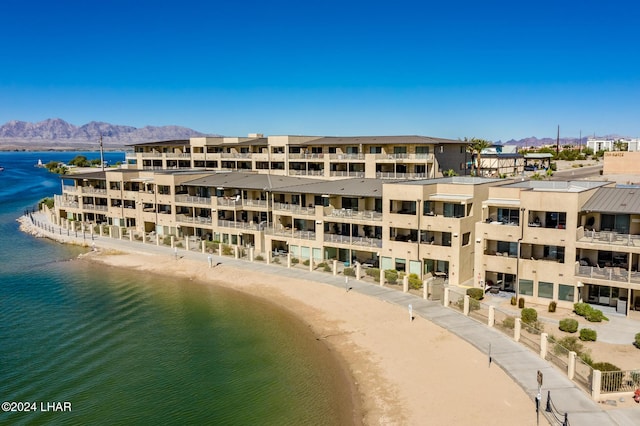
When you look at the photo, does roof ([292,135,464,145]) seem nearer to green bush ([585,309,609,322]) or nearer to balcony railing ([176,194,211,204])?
balcony railing ([176,194,211,204])

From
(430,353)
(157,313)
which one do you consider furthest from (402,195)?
(157,313)

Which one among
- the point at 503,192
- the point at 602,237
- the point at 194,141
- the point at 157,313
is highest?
the point at 194,141

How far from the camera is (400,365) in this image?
2956 cm

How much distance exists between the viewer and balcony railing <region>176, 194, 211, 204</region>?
6333cm

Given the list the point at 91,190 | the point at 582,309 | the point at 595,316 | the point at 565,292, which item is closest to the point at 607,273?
the point at 565,292

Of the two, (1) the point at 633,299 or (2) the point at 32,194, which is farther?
(2) the point at 32,194

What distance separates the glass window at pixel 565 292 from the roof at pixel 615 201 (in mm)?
6055

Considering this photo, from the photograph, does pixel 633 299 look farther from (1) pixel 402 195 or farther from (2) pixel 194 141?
(2) pixel 194 141

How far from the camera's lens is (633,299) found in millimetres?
36594

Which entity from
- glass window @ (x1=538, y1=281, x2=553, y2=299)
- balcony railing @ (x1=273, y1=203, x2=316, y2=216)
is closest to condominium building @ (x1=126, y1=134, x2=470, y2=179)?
balcony railing @ (x1=273, y1=203, x2=316, y2=216)

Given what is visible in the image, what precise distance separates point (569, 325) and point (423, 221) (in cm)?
1566

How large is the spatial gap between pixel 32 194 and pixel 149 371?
131 meters

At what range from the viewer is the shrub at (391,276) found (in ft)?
144

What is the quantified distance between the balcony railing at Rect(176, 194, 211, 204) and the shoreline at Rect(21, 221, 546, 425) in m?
19.1
